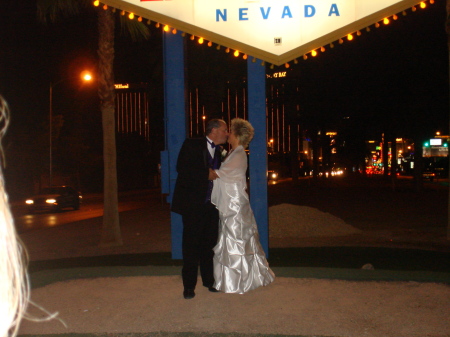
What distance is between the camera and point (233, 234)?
6418 millimetres

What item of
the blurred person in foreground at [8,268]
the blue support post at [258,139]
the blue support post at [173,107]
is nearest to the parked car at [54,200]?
the blue support post at [173,107]

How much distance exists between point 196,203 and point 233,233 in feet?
1.78

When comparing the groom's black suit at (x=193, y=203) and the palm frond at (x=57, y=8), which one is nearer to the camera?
the groom's black suit at (x=193, y=203)

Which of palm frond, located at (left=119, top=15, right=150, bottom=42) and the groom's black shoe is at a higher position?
palm frond, located at (left=119, top=15, right=150, bottom=42)

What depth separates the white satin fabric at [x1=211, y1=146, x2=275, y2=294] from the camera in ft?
21.0

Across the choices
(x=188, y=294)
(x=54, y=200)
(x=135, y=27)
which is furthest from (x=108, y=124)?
(x=54, y=200)

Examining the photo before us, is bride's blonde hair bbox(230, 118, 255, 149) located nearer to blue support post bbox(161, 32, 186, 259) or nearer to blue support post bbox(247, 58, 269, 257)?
blue support post bbox(247, 58, 269, 257)

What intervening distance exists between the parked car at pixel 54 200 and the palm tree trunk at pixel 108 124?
15059 mm

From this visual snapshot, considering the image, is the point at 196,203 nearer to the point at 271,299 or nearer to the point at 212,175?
the point at 212,175

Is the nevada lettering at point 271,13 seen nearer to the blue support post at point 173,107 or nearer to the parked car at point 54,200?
the blue support post at point 173,107

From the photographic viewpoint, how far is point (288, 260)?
28.6 ft

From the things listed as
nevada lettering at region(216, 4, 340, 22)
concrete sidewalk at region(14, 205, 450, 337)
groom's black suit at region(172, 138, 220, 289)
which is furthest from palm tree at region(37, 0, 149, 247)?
groom's black suit at region(172, 138, 220, 289)

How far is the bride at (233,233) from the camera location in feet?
21.0

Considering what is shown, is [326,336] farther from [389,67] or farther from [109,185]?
[389,67]
